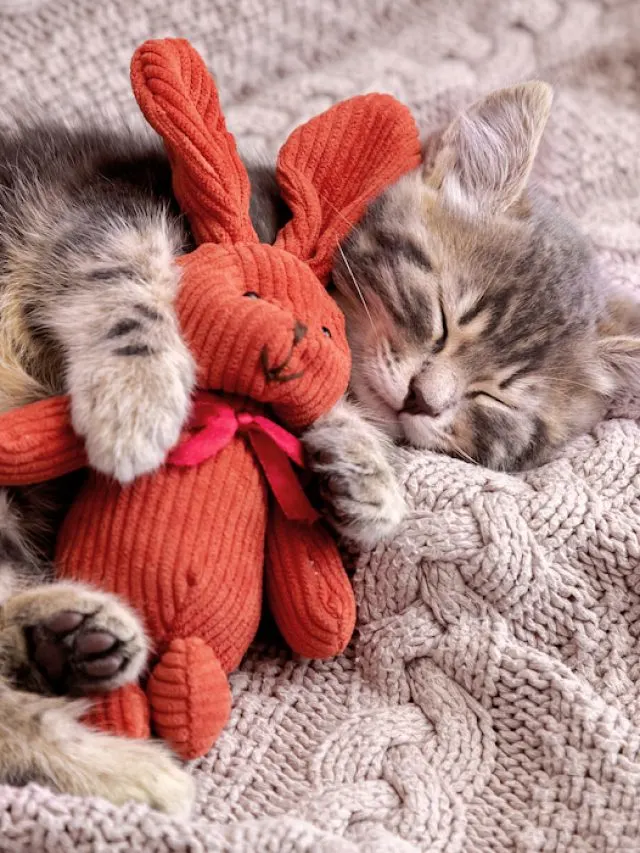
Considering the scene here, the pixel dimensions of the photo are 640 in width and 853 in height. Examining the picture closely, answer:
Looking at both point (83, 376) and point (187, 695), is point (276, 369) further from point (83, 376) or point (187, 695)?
point (187, 695)

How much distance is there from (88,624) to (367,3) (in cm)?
A: 156

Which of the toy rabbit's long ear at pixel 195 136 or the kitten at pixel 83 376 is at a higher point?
the toy rabbit's long ear at pixel 195 136

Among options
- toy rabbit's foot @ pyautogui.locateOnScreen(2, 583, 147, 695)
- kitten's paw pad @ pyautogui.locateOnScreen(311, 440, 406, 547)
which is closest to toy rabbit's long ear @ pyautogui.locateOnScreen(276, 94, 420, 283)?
kitten's paw pad @ pyautogui.locateOnScreen(311, 440, 406, 547)

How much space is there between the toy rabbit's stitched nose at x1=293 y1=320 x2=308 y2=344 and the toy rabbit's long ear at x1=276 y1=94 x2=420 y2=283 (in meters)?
0.24

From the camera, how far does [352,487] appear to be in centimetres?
105

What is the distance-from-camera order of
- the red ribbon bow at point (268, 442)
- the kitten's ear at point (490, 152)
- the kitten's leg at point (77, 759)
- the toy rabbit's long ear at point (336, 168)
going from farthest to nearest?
the kitten's ear at point (490, 152), the toy rabbit's long ear at point (336, 168), the red ribbon bow at point (268, 442), the kitten's leg at point (77, 759)

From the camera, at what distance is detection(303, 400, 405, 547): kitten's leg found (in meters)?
1.05

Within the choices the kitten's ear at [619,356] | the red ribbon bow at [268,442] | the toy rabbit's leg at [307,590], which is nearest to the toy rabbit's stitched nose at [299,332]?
the red ribbon bow at [268,442]

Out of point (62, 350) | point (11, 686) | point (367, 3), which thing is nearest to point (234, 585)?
point (11, 686)

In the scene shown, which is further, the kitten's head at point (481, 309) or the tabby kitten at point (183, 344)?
the kitten's head at point (481, 309)

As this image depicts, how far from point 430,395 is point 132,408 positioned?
48 cm

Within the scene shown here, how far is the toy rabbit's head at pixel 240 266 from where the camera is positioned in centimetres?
99

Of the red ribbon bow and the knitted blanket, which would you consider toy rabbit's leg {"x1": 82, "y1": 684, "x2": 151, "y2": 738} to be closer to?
the knitted blanket

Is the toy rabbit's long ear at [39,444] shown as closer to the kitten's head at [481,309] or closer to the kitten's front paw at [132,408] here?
the kitten's front paw at [132,408]
